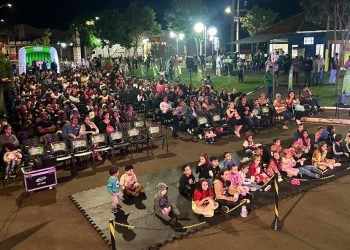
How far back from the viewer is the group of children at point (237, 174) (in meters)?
8.41

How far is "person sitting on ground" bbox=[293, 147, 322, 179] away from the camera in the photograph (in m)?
10.6

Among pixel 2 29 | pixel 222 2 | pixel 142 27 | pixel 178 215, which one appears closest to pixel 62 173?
pixel 178 215

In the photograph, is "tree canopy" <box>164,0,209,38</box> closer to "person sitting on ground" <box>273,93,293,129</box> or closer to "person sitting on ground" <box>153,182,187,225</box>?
"person sitting on ground" <box>273,93,293,129</box>

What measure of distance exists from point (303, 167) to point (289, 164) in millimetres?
475

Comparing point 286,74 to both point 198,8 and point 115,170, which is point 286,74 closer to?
point 198,8

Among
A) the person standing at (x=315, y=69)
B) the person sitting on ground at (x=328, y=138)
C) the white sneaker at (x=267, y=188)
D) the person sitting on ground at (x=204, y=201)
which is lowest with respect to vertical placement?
the white sneaker at (x=267, y=188)

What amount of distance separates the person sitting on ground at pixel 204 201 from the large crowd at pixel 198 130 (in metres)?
0.02

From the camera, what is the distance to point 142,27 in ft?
168

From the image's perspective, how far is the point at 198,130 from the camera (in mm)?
14938

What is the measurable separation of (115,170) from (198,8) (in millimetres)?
41250

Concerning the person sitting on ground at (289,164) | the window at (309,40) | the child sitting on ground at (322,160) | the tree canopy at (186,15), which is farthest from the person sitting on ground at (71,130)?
the tree canopy at (186,15)

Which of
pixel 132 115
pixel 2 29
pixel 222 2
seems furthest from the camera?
pixel 2 29

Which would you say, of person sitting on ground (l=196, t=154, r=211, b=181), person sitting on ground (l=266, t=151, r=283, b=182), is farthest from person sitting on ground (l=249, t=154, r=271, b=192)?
person sitting on ground (l=196, t=154, r=211, b=181)

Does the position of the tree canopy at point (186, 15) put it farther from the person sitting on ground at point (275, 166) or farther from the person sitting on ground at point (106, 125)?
A: the person sitting on ground at point (275, 166)
